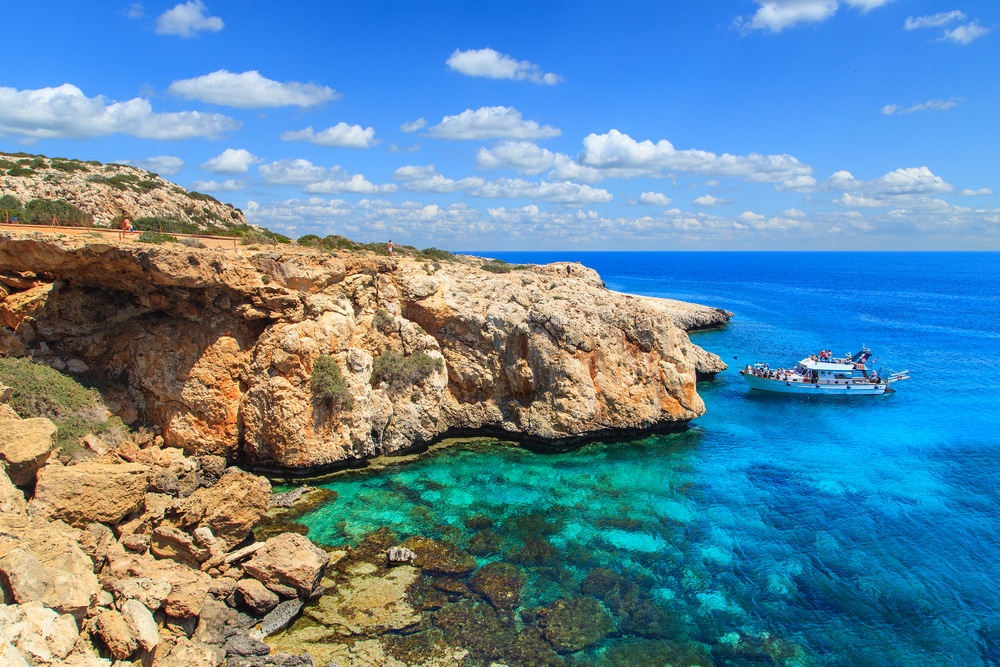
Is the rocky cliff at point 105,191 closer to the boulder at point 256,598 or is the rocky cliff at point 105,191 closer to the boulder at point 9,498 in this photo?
the boulder at point 9,498

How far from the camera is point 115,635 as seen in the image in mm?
10156

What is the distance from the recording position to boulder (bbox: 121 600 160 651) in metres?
10.4

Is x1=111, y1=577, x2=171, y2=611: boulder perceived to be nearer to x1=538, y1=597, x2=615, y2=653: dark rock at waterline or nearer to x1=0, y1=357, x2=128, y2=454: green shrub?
x1=0, y1=357, x2=128, y2=454: green shrub

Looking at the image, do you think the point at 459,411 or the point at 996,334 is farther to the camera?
the point at 996,334

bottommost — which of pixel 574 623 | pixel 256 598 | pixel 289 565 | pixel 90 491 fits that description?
pixel 574 623

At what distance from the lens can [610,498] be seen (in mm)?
20094

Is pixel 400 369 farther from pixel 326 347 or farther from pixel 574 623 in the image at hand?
pixel 574 623

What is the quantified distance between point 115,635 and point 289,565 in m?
4.15

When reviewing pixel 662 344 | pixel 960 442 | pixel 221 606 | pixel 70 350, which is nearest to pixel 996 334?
pixel 960 442

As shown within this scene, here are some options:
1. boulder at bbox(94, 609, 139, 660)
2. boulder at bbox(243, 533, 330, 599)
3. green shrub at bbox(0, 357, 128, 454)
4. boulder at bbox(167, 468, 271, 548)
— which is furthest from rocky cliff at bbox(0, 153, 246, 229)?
boulder at bbox(94, 609, 139, 660)

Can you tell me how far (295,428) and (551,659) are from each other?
1230 centimetres

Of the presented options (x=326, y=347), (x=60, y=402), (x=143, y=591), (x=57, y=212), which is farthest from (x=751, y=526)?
(x=57, y=212)

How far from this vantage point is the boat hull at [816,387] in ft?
120

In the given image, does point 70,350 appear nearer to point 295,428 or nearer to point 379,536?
point 295,428
